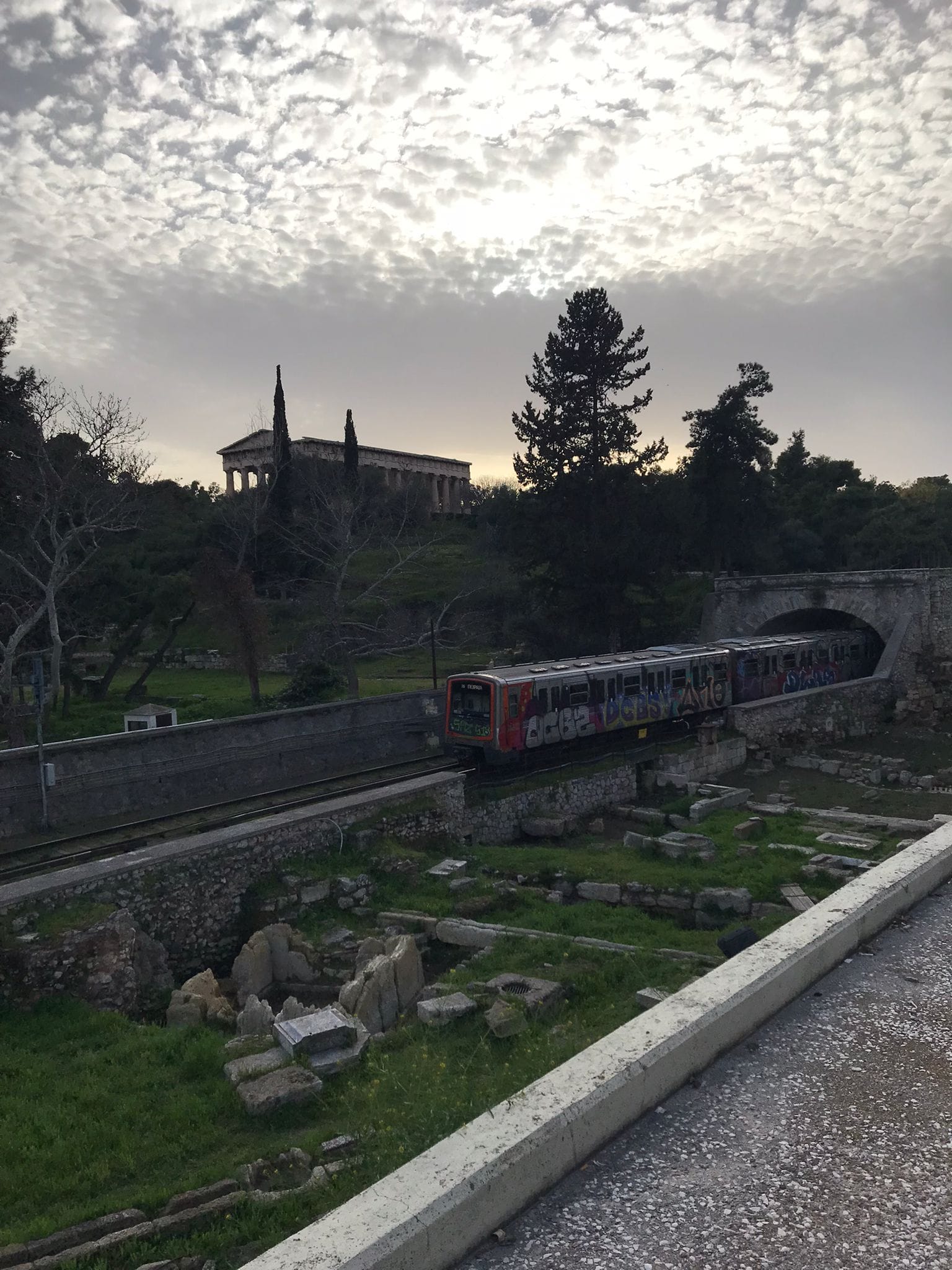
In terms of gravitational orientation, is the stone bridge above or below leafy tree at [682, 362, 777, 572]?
below

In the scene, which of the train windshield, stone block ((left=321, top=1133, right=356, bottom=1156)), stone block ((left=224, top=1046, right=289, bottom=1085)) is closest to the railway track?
the train windshield

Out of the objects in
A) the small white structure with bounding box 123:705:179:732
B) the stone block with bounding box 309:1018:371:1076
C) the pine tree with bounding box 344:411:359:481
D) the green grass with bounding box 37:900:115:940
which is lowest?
the stone block with bounding box 309:1018:371:1076

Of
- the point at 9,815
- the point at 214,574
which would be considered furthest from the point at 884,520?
the point at 9,815

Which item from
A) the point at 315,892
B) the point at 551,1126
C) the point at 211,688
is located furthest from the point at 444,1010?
the point at 211,688

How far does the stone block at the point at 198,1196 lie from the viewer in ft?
17.8

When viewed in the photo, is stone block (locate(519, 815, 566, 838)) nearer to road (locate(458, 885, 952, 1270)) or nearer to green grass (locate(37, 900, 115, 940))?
green grass (locate(37, 900, 115, 940))

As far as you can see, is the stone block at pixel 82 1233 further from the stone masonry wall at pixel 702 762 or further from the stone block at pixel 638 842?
the stone masonry wall at pixel 702 762

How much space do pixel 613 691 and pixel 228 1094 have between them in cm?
1567

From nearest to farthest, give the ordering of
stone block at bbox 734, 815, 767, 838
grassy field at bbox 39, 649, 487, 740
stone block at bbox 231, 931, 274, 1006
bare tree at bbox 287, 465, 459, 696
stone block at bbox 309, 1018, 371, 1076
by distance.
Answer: stone block at bbox 309, 1018, 371, 1076
stone block at bbox 231, 931, 274, 1006
stone block at bbox 734, 815, 767, 838
grassy field at bbox 39, 649, 487, 740
bare tree at bbox 287, 465, 459, 696

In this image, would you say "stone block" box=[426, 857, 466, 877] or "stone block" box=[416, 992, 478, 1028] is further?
"stone block" box=[426, 857, 466, 877]

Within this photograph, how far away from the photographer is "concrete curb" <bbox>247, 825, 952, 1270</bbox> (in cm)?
345

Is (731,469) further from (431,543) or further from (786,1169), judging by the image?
(786,1169)

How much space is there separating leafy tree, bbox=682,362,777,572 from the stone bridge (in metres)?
5.89

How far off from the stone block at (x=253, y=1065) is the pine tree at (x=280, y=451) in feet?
127
